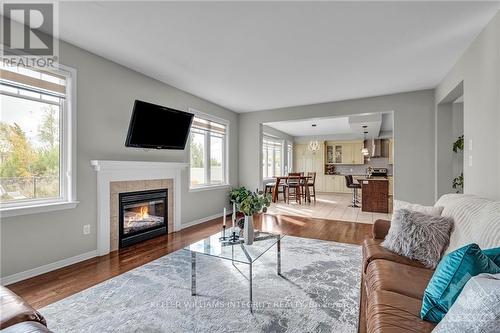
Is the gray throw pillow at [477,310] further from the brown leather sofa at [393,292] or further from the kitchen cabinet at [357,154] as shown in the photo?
the kitchen cabinet at [357,154]

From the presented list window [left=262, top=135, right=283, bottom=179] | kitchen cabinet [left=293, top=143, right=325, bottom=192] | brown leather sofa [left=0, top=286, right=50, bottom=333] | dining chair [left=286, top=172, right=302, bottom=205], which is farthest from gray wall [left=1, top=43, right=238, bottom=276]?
kitchen cabinet [left=293, top=143, right=325, bottom=192]

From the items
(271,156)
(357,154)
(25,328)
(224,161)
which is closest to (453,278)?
(25,328)

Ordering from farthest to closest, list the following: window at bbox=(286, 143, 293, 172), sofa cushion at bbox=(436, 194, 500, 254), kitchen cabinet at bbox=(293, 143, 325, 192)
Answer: kitchen cabinet at bbox=(293, 143, 325, 192) < window at bbox=(286, 143, 293, 172) < sofa cushion at bbox=(436, 194, 500, 254)

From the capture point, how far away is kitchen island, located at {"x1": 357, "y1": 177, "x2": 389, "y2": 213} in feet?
19.9

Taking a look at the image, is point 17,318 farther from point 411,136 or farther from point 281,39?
point 411,136

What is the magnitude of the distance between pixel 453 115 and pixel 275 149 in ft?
19.8

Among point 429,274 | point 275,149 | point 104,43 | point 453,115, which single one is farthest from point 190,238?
point 275,149

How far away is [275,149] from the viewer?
32.4ft

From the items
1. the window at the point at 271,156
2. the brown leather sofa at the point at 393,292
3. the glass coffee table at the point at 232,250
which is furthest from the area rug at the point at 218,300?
the window at the point at 271,156

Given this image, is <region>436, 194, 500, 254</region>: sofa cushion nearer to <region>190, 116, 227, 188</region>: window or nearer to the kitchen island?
<region>190, 116, 227, 188</region>: window

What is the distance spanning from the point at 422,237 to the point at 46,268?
365cm

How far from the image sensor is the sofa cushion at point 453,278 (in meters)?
1.13

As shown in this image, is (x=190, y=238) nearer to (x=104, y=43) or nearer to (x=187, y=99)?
(x=187, y=99)

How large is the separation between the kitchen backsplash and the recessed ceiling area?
1.06m
